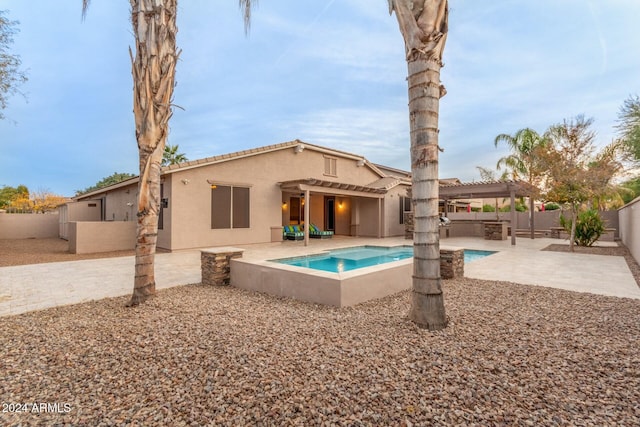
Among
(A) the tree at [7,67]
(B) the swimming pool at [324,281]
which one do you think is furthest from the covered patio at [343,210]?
(A) the tree at [7,67]

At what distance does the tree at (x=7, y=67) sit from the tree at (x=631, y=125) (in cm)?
2031

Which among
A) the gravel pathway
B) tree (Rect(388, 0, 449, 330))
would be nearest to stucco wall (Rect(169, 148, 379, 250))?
the gravel pathway

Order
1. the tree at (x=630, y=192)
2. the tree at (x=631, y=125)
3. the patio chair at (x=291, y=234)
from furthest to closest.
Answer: the tree at (x=630, y=192) → the patio chair at (x=291, y=234) → the tree at (x=631, y=125)

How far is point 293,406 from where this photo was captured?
7.40ft

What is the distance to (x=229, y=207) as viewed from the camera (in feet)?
43.4

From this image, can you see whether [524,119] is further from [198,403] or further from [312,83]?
[198,403]

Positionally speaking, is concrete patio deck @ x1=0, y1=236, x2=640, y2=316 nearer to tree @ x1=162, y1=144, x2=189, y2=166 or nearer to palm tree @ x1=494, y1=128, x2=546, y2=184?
palm tree @ x1=494, y1=128, x2=546, y2=184

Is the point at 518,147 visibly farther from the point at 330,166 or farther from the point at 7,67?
the point at 7,67

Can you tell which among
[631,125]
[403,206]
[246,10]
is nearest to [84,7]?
[246,10]

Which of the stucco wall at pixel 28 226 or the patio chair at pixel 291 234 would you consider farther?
the stucco wall at pixel 28 226

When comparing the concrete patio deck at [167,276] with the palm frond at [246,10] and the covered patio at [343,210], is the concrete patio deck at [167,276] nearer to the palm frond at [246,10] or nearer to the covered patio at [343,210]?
the palm frond at [246,10]

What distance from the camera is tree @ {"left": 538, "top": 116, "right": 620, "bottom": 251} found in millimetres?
10734

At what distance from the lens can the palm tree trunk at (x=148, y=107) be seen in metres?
4.79

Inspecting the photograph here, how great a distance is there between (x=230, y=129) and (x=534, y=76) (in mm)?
34141
